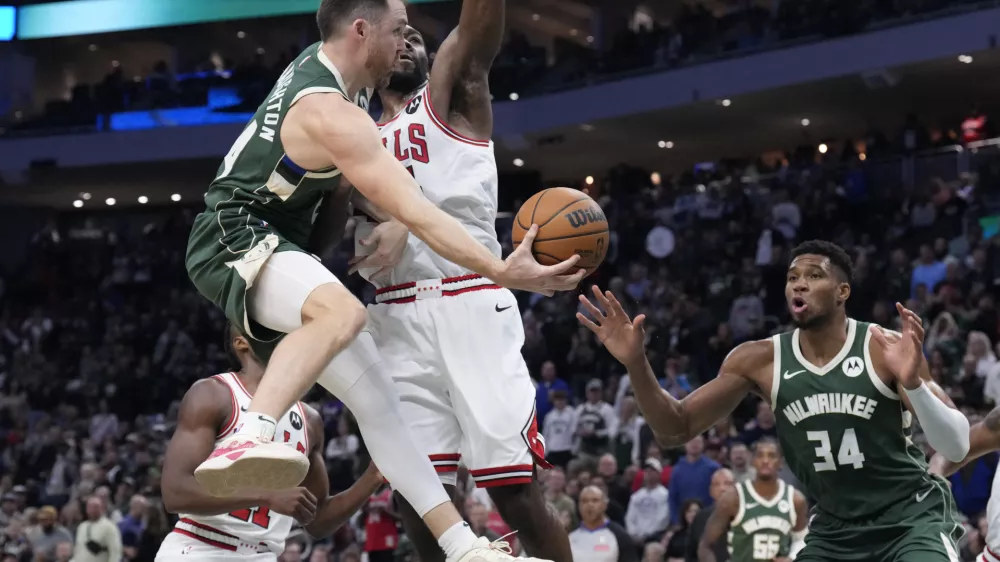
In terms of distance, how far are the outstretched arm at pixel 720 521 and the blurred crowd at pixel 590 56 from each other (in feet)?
40.5

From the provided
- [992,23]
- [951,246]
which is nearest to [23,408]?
[951,246]

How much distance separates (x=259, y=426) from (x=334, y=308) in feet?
1.60

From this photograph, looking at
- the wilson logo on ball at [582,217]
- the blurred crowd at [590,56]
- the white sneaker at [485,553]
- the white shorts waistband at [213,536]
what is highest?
the blurred crowd at [590,56]

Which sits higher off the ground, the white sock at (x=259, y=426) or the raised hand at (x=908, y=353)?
the raised hand at (x=908, y=353)

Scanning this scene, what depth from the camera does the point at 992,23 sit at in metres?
18.6

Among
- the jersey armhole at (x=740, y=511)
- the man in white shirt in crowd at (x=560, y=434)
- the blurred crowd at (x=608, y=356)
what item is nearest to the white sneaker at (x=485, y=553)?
the jersey armhole at (x=740, y=511)

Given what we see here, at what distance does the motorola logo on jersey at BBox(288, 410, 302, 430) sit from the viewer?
255 inches

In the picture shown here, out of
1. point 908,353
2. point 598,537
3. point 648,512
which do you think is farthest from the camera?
point 648,512

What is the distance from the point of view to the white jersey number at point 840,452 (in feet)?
18.8

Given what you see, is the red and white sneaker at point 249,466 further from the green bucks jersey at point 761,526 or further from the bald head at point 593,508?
the bald head at point 593,508

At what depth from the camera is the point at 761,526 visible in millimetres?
9117

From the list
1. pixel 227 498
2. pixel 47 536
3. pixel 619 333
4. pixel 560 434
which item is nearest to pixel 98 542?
pixel 47 536

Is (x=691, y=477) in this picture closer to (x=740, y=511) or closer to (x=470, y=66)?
(x=740, y=511)

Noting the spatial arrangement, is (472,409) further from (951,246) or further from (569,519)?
(951,246)
